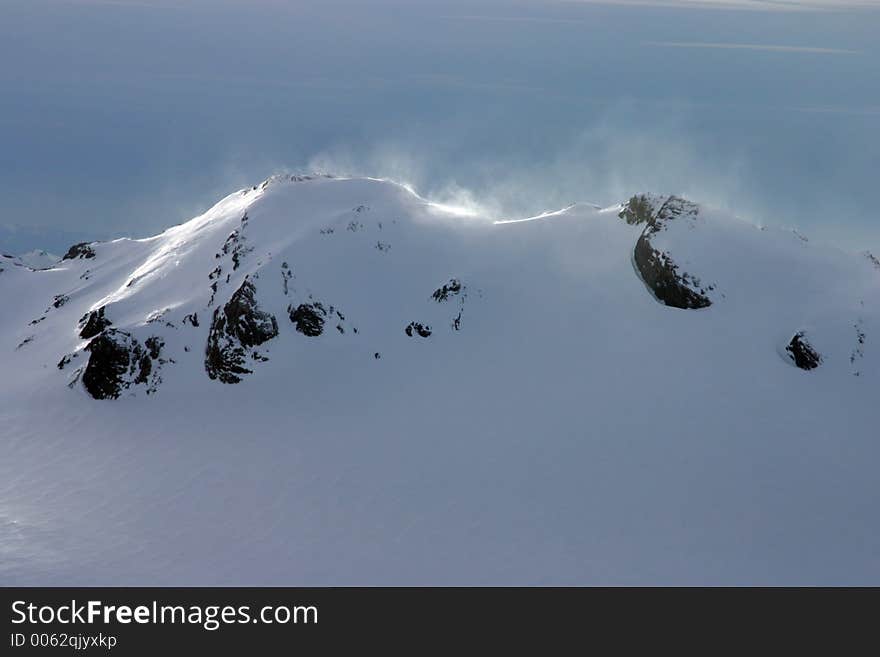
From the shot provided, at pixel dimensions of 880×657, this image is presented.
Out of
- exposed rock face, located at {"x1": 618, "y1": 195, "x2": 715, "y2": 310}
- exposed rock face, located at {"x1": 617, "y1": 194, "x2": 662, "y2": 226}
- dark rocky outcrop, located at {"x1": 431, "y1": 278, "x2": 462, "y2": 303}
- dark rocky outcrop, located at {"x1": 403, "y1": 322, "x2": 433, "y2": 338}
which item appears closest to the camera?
exposed rock face, located at {"x1": 618, "y1": 195, "x2": 715, "y2": 310}

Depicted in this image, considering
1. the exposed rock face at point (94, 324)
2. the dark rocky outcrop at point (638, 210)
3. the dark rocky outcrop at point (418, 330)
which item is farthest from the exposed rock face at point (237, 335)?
the dark rocky outcrop at point (638, 210)

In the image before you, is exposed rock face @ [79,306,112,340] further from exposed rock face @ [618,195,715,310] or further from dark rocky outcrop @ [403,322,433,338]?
exposed rock face @ [618,195,715,310]

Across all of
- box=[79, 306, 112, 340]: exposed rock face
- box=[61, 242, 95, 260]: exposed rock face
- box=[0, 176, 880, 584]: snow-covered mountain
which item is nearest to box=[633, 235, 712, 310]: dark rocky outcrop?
box=[0, 176, 880, 584]: snow-covered mountain

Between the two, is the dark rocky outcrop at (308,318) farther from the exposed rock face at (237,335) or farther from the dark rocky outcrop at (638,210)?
the dark rocky outcrop at (638,210)

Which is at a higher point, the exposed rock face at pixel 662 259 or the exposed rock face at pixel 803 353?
the exposed rock face at pixel 662 259

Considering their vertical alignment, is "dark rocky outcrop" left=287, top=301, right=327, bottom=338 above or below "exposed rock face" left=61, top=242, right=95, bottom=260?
below
